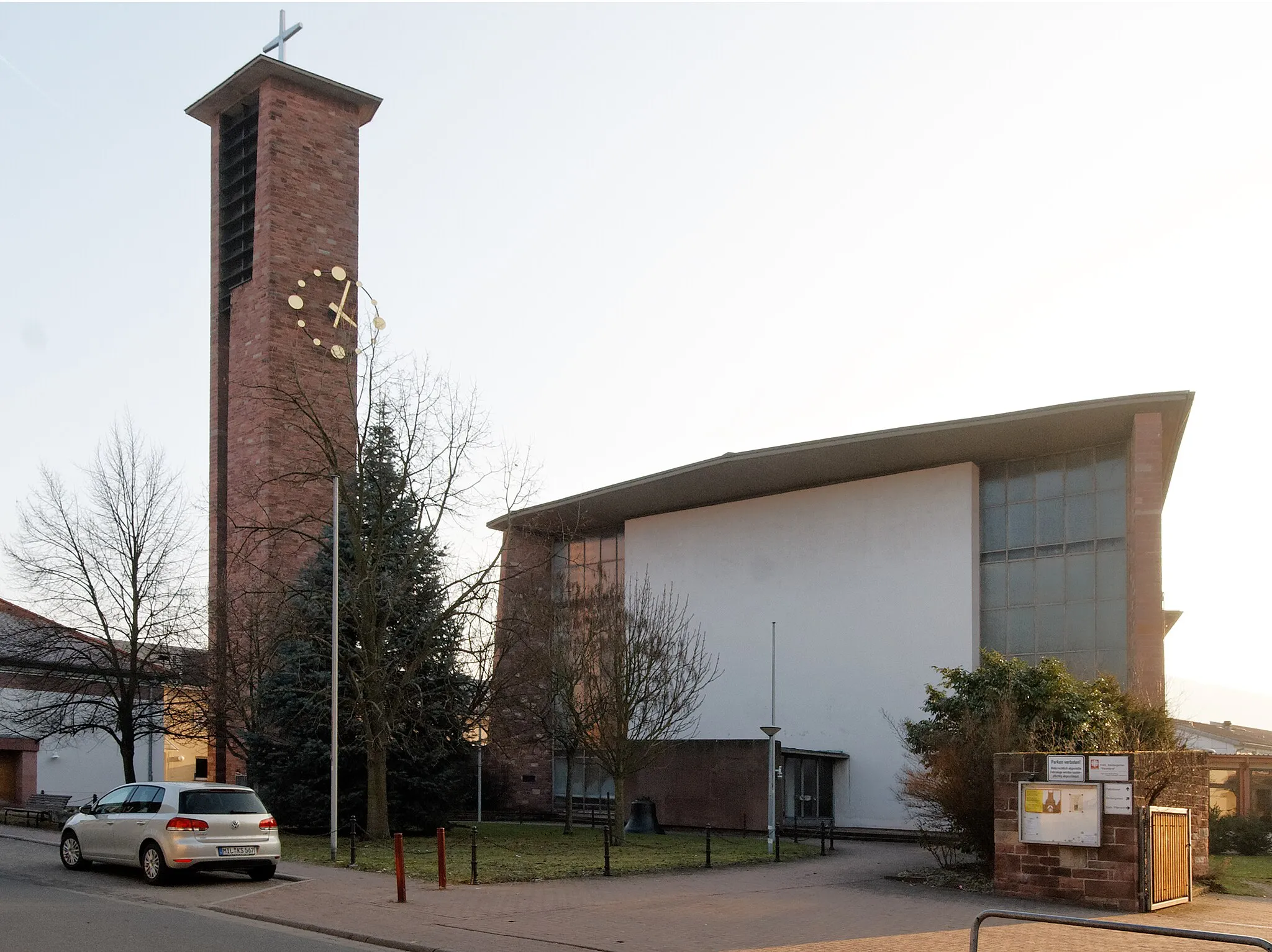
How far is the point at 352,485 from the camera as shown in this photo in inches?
1031

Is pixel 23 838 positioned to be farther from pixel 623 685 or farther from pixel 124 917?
pixel 124 917

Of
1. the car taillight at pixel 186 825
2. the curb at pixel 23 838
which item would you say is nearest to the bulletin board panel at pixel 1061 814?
the car taillight at pixel 186 825

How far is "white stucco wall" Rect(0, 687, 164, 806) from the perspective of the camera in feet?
129

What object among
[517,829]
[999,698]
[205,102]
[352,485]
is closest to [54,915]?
[352,485]

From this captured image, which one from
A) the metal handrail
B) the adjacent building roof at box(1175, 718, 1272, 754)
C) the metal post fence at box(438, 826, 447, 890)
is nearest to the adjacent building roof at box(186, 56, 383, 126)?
the metal post fence at box(438, 826, 447, 890)

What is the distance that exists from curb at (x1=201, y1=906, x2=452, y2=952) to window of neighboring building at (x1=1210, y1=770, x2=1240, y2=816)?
31416 mm

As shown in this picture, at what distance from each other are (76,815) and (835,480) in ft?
81.9

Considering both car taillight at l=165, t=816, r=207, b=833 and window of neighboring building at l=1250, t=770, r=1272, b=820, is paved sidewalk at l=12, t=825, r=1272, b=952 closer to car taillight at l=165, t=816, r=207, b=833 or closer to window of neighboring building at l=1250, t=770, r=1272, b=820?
car taillight at l=165, t=816, r=207, b=833

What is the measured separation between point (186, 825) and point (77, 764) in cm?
2749

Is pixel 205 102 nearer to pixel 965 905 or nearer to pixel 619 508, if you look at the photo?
pixel 619 508

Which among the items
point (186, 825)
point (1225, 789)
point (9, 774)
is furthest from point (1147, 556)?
point (9, 774)

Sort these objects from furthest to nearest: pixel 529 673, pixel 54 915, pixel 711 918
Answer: pixel 529 673 → pixel 711 918 → pixel 54 915

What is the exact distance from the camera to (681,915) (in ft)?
49.8

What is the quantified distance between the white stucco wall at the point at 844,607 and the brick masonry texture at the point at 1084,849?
53.4 ft
